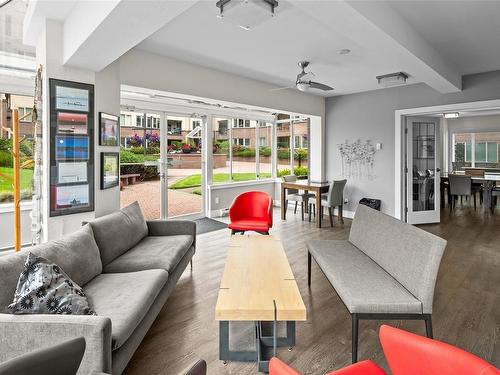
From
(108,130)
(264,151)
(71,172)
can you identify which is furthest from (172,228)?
(264,151)

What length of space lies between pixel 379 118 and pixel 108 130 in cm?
520

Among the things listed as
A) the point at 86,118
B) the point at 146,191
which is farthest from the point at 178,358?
the point at 146,191

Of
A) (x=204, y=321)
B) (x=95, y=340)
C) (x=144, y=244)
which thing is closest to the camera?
(x=95, y=340)

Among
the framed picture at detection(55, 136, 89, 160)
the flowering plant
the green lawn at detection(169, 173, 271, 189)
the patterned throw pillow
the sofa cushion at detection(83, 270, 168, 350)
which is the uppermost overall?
the flowering plant

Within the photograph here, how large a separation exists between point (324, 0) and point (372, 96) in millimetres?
4897

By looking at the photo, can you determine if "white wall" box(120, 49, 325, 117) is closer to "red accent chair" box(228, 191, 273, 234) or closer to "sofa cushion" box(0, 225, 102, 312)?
"red accent chair" box(228, 191, 273, 234)

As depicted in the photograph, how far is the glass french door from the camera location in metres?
6.38

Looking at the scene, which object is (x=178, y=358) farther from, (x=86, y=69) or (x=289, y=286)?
(x=86, y=69)

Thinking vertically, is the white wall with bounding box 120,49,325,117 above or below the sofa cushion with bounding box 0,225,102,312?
above

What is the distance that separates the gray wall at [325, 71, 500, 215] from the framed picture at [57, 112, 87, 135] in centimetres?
537

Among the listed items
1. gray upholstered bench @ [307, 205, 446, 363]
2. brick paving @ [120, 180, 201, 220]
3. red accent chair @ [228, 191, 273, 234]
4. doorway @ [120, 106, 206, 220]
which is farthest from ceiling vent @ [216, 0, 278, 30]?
brick paving @ [120, 180, 201, 220]

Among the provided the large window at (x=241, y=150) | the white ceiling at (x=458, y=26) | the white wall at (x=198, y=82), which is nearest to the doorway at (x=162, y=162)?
the large window at (x=241, y=150)

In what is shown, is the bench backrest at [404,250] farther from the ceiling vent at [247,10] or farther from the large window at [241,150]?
the large window at [241,150]

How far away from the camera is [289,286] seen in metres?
2.21
